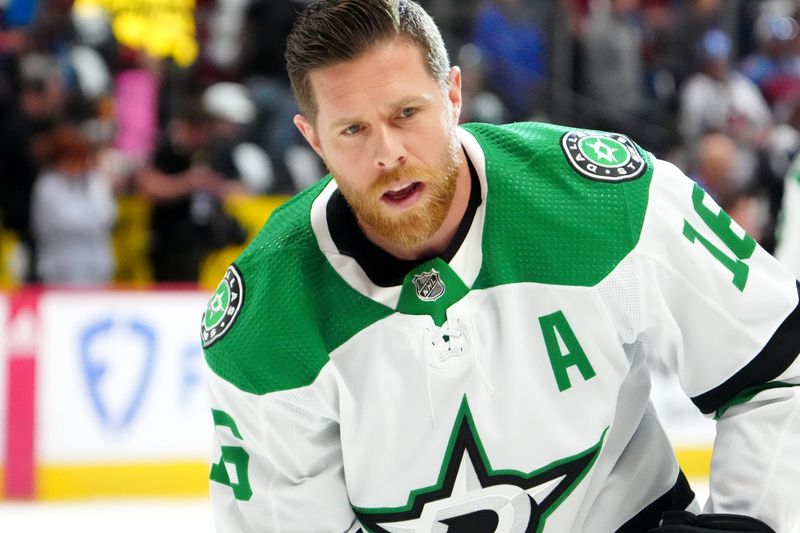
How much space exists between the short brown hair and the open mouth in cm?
18

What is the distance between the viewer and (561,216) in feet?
6.09

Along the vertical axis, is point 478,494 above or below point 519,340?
below

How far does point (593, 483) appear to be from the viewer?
203cm

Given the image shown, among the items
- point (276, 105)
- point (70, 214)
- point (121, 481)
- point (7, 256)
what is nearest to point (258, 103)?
point (276, 105)

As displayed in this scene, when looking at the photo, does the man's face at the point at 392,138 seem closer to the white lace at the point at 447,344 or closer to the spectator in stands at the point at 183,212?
the white lace at the point at 447,344

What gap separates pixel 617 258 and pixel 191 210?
4.40 m

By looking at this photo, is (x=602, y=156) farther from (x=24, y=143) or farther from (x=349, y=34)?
(x=24, y=143)

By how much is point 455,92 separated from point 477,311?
385 millimetres

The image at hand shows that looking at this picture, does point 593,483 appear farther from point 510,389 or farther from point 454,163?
point 454,163

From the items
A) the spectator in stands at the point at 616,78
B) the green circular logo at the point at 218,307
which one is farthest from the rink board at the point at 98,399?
the spectator in stands at the point at 616,78

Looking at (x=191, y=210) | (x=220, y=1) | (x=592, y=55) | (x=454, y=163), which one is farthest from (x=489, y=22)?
(x=454, y=163)

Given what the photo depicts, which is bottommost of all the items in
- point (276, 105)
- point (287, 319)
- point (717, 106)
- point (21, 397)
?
point (287, 319)

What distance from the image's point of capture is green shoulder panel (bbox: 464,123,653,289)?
185cm

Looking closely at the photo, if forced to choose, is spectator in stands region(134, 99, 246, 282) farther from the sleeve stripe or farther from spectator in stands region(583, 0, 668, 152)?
the sleeve stripe
